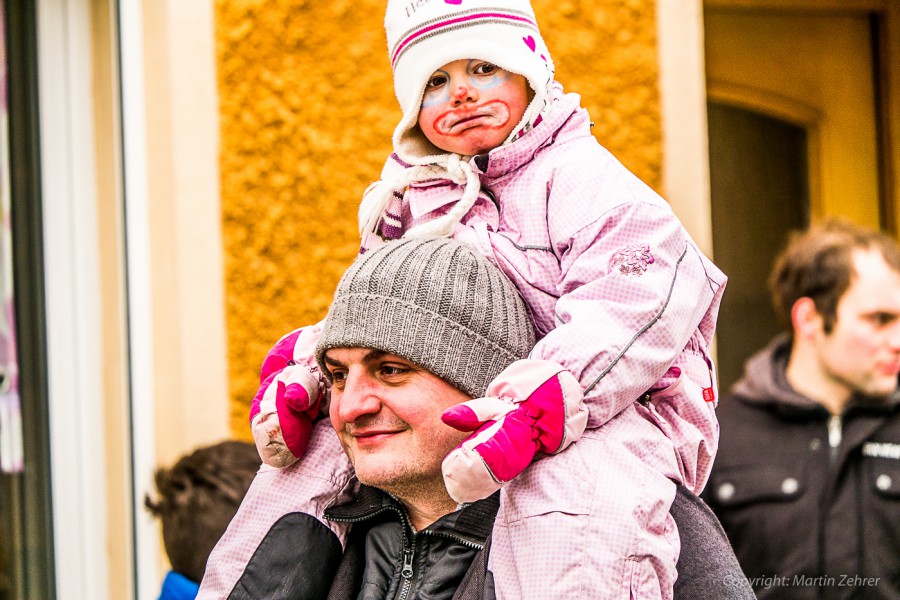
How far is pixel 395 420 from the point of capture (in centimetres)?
200

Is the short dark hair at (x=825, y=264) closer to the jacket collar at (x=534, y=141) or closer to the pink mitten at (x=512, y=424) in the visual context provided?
the jacket collar at (x=534, y=141)

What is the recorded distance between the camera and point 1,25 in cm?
405

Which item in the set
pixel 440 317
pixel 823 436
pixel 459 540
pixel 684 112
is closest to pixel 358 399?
pixel 440 317

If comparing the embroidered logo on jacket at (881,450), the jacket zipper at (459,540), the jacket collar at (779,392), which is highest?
the jacket collar at (779,392)

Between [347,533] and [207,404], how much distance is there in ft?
6.41

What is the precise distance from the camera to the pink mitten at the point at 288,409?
2143 mm

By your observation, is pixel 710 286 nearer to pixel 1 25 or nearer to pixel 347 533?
pixel 347 533

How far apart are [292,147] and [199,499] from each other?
5.13 feet

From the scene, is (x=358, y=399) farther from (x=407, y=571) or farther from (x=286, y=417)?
(x=407, y=571)

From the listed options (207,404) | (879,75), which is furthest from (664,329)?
(879,75)

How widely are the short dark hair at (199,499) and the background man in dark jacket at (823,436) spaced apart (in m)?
1.43

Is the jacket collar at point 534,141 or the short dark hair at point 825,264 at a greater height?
the jacket collar at point 534,141

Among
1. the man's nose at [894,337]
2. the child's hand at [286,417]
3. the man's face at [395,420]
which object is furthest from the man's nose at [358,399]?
the man's nose at [894,337]

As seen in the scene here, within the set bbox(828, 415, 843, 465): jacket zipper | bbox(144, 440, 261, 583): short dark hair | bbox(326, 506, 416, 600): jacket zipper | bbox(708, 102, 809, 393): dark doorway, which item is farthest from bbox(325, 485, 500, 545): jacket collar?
bbox(708, 102, 809, 393): dark doorway
